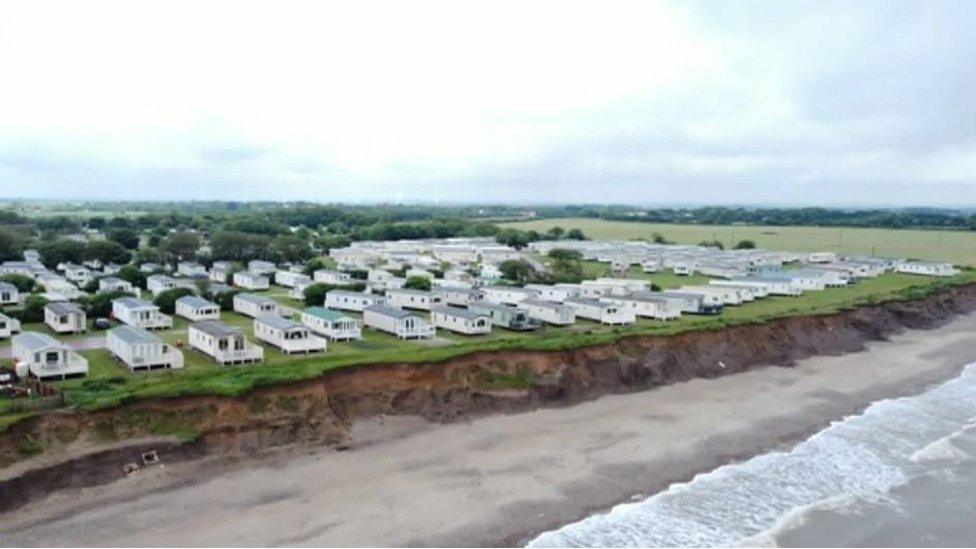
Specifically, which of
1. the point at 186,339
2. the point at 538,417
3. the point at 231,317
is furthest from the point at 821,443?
the point at 231,317

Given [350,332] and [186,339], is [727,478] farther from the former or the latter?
[186,339]

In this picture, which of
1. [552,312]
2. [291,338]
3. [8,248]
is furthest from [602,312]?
[8,248]

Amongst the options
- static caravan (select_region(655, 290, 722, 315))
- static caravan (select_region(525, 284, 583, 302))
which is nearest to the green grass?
static caravan (select_region(655, 290, 722, 315))

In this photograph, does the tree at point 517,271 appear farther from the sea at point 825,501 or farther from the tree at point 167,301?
the sea at point 825,501

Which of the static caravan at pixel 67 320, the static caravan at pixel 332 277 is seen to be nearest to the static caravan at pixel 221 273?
the static caravan at pixel 332 277

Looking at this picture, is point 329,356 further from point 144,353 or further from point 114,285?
point 114,285
